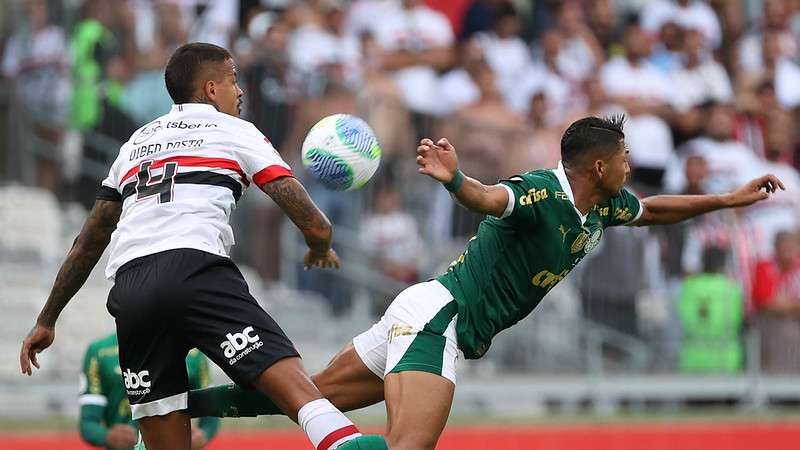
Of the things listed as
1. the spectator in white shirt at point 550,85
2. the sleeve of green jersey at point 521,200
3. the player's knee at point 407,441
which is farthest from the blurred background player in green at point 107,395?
the spectator in white shirt at point 550,85

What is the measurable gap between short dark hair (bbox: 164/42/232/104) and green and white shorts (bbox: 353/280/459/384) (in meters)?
1.56

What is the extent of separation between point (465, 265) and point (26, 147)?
22.2 ft

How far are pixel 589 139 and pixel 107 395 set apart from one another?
3.38 meters

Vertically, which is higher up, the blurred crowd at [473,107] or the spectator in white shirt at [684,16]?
the spectator in white shirt at [684,16]

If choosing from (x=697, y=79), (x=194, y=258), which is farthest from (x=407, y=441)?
(x=697, y=79)

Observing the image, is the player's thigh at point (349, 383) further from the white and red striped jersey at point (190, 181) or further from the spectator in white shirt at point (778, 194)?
the spectator in white shirt at point (778, 194)

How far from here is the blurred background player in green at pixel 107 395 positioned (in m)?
8.04

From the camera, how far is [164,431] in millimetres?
6574

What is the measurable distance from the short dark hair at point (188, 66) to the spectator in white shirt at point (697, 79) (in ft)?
31.5

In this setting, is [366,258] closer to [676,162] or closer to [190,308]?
[676,162]

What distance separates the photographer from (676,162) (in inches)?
585

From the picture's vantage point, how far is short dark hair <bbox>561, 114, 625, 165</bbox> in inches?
280

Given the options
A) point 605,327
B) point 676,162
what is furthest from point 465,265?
point 676,162

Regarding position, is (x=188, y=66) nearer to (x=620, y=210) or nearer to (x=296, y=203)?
(x=296, y=203)
